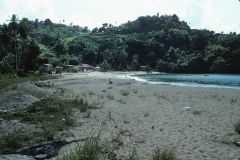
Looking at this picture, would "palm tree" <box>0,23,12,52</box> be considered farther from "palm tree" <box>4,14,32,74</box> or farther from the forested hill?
the forested hill

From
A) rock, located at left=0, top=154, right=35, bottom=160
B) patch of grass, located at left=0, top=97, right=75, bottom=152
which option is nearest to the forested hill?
patch of grass, located at left=0, top=97, right=75, bottom=152

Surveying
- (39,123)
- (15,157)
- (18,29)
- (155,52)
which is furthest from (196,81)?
(155,52)

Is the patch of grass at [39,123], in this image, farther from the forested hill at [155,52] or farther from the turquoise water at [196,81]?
the forested hill at [155,52]

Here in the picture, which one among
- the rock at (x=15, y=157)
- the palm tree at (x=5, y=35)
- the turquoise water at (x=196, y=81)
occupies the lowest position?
the turquoise water at (x=196, y=81)

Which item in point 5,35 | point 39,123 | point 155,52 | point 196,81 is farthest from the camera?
point 155,52

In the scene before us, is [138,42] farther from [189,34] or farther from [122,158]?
[122,158]

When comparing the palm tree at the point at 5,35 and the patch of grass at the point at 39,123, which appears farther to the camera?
the palm tree at the point at 5,35

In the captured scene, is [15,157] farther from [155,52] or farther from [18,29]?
[155,52]

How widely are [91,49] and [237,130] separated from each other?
96085mm

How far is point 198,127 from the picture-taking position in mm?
7461

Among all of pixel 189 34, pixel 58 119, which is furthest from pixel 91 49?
pixel 58 119

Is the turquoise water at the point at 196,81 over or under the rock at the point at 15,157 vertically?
under

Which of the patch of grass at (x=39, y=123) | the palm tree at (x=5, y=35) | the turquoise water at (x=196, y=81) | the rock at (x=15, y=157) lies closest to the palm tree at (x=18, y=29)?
the palm tree at (x=5, y=35)

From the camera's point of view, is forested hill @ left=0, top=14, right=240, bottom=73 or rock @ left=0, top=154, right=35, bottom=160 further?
forested hill @ left=0, top=14, right=240, bottom=73
